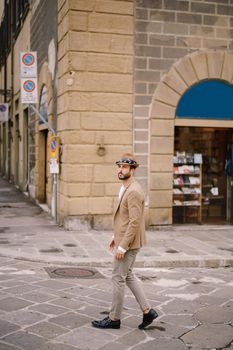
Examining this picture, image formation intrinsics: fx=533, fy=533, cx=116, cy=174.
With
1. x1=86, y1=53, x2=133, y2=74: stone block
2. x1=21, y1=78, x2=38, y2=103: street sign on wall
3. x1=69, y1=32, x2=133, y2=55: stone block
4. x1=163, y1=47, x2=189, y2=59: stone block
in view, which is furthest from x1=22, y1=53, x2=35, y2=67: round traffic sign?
x1=163, y1=47, x2=189, y2=59: stone block

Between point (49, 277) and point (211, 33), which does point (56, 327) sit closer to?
point (49, 277)

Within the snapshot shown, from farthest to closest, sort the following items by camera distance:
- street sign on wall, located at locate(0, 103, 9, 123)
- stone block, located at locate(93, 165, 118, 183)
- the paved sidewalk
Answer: street sign on wall, located at locate(0, 103, 9, 123) → stone block, located at locate(93, 165, 118, 183) → the paved sidewalk

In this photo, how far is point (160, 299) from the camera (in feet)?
21.7

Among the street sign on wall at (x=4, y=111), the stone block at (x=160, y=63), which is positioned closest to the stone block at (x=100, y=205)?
the stone block at (x=160, y=63)

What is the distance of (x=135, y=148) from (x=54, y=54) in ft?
11.2

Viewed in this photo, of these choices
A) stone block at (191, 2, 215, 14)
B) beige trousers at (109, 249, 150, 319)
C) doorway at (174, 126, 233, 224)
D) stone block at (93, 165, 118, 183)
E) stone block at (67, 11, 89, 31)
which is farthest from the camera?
doorway at (174, 126, 233, 224)

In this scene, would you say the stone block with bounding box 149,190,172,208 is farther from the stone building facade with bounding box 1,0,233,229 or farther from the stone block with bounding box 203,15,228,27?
the stone block with bounding box 203,15,228,27

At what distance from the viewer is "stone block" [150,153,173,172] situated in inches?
476

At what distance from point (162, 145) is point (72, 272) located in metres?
4.96

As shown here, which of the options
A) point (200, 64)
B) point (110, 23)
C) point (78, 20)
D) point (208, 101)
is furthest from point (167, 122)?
point (78, 20)

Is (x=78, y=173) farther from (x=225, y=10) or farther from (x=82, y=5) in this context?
(x=225, y=10)

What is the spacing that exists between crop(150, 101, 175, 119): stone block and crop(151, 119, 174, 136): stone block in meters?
0.09

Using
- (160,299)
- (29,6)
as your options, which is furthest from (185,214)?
(29,6)

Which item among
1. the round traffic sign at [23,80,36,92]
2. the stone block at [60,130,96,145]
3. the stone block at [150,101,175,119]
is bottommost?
the stone block at [60,130,96,145]
